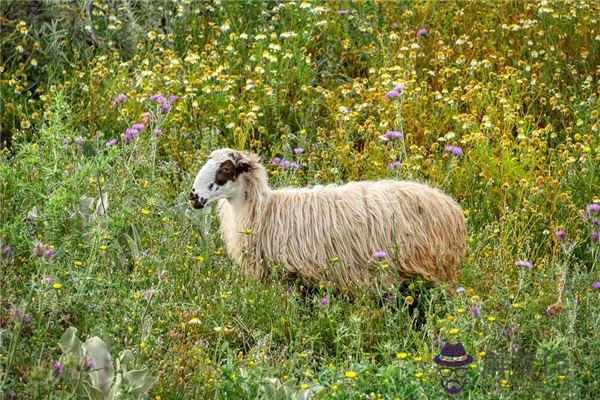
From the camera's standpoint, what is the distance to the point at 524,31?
810 centimetres

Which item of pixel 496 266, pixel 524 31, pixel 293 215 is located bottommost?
pixel 496 266

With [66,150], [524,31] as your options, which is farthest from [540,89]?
[66,150]

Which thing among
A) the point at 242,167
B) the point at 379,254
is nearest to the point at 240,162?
the point at 242,167

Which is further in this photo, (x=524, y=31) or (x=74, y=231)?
(x=524, y=31)

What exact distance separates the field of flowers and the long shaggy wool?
13cm

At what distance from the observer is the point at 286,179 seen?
621cm

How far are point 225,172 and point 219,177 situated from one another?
4 cm

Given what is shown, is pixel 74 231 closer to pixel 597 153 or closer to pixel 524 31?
pixel 597 153

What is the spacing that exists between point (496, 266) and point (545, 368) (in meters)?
1.54

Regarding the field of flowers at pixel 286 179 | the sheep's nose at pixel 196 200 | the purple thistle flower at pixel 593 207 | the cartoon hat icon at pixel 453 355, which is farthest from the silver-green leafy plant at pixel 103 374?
the purple thistle flower at pixel 593 207

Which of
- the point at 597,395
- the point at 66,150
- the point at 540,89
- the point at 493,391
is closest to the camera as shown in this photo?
the point at 493,391

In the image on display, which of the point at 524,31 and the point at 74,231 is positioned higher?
the point at 524,31

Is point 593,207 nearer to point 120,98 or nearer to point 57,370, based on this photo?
point 57,370

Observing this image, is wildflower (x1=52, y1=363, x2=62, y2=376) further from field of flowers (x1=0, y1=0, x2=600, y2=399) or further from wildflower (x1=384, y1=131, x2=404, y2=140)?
wildflower (x1=384, y1=131, x2=404, y2=140)
